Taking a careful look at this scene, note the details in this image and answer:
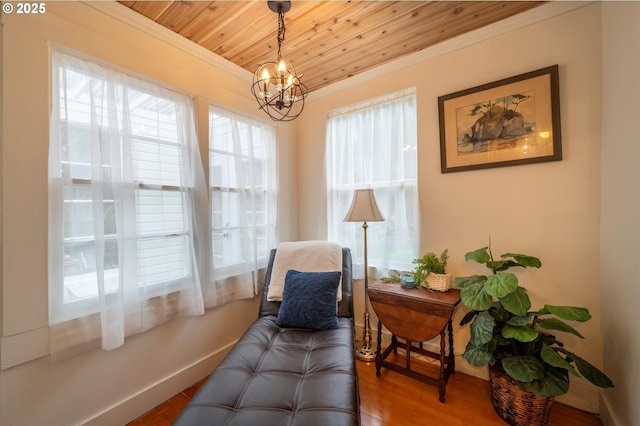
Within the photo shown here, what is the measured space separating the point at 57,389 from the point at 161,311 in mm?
552

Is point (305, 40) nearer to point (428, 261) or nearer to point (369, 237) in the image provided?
point (369, 237)

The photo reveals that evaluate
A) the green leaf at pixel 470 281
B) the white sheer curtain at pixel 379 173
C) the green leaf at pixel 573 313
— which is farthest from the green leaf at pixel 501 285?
the white sheer curtain at pixel 379 173

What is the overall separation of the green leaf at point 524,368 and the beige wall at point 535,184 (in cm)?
48

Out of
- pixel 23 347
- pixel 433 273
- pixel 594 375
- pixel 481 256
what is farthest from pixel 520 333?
pixel 23 347

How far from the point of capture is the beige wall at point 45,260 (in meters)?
1.17

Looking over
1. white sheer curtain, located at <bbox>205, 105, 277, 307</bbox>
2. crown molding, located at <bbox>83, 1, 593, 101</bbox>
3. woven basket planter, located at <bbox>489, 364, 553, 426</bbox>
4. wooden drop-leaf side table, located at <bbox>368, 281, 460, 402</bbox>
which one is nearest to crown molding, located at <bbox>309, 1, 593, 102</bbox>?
crown molding, located at <bbox>83, 1, 593, 101</bbox>

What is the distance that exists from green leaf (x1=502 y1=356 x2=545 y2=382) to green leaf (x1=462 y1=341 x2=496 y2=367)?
0.24ft

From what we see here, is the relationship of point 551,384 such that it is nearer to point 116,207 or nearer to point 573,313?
point 573,313

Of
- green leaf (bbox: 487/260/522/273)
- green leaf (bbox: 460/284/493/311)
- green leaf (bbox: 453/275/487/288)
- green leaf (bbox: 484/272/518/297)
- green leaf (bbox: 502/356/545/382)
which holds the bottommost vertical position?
green leaf (bbox: 502/356/545/382)

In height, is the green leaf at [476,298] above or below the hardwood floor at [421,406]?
above

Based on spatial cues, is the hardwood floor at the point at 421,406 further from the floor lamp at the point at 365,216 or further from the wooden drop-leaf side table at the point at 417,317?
the floor lamp at the point at 365,216

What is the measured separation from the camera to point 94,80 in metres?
1.44

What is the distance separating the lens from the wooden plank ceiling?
1568 mm

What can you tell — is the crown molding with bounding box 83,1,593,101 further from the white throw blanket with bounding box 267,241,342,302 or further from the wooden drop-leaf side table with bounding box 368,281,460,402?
the wooden drop-leaf side table with bounding box 368,281,460,402
